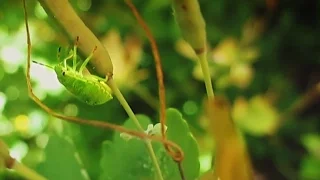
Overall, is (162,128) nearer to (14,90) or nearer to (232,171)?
(232,171)

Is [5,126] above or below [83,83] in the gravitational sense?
above

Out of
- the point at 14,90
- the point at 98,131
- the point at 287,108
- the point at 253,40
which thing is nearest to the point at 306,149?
the point at 287,108

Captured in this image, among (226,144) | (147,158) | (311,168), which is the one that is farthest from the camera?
(311,168)

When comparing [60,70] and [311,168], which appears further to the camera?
[311,168]

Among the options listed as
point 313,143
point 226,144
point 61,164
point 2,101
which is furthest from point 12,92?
point 226,144

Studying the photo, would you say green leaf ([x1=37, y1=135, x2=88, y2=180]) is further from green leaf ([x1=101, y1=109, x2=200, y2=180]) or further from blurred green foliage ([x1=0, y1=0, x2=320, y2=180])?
blurred green foliage ([x1=0, y1=0, x2=320, y2=180])

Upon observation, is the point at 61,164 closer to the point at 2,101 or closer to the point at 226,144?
the point at 226,144
